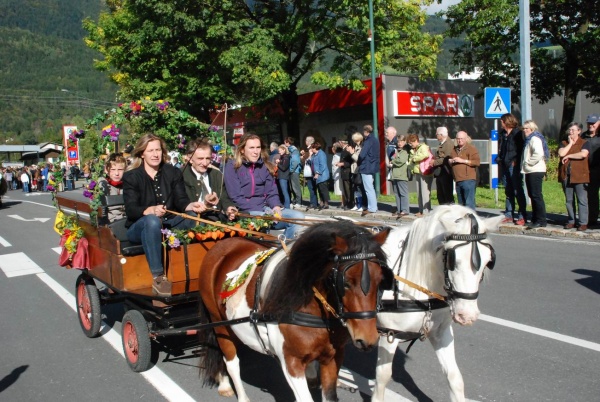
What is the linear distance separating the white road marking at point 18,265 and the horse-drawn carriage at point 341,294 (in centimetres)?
777

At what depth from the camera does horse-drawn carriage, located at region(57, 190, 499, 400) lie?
11.3ft

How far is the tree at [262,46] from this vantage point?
21797mm

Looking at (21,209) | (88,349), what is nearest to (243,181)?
(88,349)

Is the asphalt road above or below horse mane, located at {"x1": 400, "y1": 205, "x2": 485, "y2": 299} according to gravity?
below

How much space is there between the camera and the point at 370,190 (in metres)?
15.4

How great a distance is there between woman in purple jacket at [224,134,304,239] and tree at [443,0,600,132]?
18369mm

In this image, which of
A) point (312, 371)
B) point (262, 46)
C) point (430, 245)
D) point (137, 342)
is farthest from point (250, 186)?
point (262, 46)

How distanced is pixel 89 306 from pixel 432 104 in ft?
66.6

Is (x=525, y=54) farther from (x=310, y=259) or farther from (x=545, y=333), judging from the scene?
(x=310, y=259)

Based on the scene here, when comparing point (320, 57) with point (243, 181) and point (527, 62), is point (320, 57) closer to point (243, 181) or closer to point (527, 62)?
point (527, 62)

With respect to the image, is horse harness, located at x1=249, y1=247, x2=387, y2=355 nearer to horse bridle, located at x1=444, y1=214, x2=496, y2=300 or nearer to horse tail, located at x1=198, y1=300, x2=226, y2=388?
horse bridle, located at x1=444, y1=214, x2=496, y2=300

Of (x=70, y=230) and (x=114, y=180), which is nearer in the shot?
(x=70, y=230)

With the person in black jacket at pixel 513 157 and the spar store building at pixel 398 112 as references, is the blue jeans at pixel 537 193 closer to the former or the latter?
the person in black jacket at pixel 513 157

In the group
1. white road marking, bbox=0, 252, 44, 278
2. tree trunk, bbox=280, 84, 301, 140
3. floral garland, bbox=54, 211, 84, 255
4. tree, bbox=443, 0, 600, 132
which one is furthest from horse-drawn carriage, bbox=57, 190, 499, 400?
tree trunk, bbox=280, 84, 301, 140
